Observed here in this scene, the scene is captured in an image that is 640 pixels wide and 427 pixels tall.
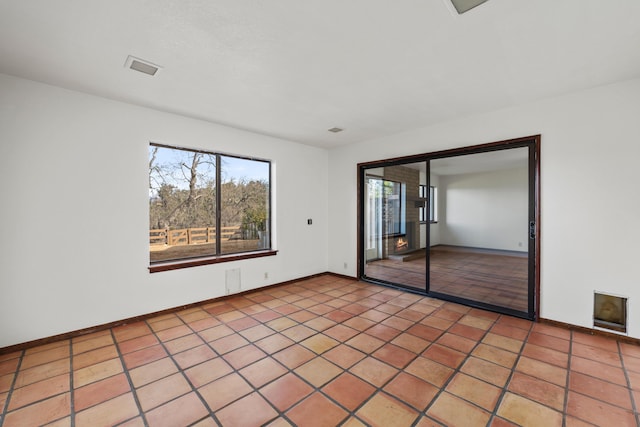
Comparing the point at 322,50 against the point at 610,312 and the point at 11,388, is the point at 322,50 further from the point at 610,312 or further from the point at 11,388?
the point at 610,312

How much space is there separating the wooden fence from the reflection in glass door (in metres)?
2.49

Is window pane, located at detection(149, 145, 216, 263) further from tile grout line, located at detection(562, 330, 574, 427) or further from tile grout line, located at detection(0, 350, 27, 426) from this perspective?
tile grout line, located at detection(562, 330, 574, 427)

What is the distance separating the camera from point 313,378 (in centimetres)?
212

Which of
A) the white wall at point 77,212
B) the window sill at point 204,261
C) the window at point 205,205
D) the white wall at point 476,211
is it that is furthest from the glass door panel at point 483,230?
the white wall at point 77,212

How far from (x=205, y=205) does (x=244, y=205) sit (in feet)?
2.08

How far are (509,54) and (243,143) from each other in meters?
3.38

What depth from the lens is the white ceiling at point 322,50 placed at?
67.0 inches

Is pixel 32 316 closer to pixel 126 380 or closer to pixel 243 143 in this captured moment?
pixel 126 380

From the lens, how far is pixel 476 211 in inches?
259

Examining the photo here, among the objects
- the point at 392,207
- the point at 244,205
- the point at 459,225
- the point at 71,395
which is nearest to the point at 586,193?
the point at 392,207

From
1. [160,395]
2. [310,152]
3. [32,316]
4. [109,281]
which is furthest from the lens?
[310,152]

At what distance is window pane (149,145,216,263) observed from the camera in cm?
347

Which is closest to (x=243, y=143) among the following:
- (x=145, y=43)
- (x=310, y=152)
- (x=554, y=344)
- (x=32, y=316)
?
(x=310, y=152)

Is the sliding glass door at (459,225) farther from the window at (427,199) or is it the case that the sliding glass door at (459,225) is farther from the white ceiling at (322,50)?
the white ceiling at (322,50)
